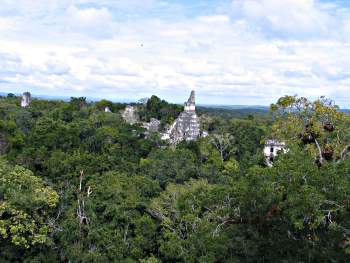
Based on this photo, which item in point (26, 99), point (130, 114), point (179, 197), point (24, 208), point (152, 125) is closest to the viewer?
point (24, 208)

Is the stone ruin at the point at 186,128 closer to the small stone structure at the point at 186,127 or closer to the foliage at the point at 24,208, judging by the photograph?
the small stone structure at the point at 186,127

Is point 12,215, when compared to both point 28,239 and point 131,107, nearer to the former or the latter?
point 28,239

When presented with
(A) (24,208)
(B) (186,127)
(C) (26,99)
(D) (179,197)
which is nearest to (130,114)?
(B) (186,127)

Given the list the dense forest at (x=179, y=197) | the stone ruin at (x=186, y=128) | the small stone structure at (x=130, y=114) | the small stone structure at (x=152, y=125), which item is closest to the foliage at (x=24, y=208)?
the dense forest at (x=179, y=197)

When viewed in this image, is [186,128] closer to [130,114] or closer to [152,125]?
[152,125]

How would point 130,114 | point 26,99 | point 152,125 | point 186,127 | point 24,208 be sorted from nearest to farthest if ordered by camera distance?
point 24,208 < point 186,127 < point 152,125 < point 130,114 < point 26,99

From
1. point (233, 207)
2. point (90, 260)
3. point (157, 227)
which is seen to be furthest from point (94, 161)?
point (233, 207)

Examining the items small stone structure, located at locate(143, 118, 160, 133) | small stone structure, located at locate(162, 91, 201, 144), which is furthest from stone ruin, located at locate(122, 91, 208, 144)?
small stone structure, located at locate(143, 118, 160, 133)
